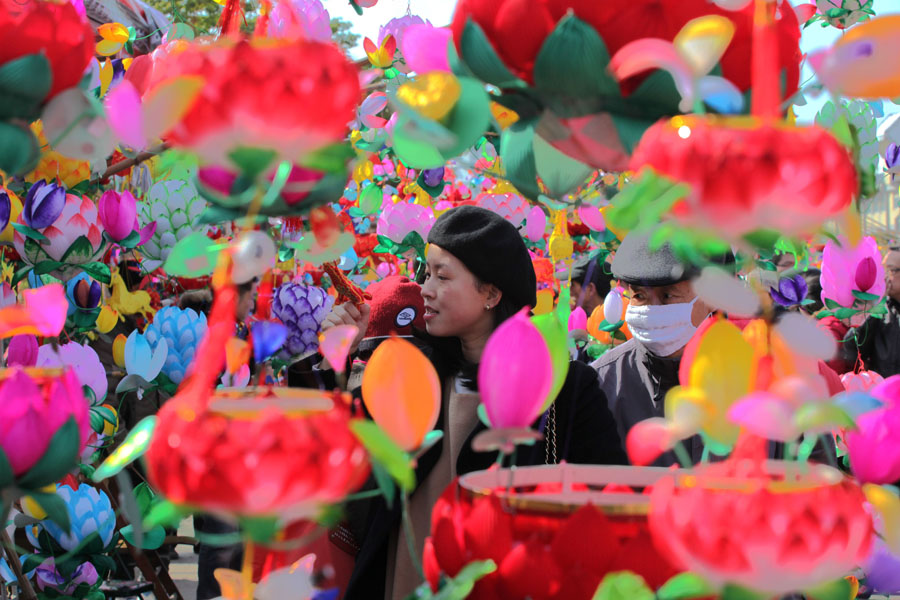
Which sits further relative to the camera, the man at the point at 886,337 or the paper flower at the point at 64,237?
the man at the point at 886,337

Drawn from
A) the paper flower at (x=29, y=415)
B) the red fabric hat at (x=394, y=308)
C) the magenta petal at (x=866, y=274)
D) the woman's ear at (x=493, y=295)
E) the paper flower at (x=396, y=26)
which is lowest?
the red fabric hat at (x=394, y=308)

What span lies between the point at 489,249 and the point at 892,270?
9.34ft

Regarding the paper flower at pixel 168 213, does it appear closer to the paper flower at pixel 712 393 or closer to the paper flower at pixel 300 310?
the paper flower at pixel 300 310

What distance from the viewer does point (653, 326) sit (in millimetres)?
2119

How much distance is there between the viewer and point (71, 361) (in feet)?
4.96

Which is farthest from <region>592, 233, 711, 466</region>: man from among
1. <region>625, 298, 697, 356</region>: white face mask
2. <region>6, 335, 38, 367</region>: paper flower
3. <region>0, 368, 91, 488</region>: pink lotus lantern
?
<region>0, 368, 91, 488</region>: pink lotus lantern

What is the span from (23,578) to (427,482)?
0.78 m

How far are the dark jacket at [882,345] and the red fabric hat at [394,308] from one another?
2.20 m

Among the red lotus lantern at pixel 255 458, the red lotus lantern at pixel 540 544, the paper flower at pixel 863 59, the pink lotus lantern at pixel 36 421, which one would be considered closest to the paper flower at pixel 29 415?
the pink lotus lantern at pixel 36 421

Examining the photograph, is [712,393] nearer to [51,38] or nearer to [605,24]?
[605,24]

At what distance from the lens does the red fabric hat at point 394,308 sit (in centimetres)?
259

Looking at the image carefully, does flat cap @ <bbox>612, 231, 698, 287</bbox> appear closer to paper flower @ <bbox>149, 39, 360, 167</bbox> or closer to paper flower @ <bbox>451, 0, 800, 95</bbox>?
paper flower @ <bbox>451, 0, 800, 95</bbox>

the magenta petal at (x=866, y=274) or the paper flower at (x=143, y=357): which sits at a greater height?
the paper flower at (x=143, y=357)

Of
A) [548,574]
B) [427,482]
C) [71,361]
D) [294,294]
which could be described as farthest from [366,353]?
[548,574]
